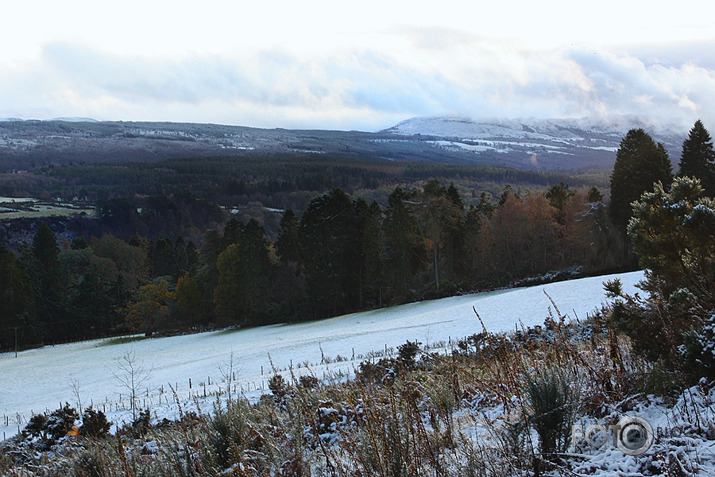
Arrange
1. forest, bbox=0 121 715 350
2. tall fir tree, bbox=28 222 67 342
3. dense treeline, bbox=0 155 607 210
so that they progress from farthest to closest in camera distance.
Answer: dense treeline, bbox=0 155 607 210
tall fir tree, bbox=28 222 67 342
forest, bbox=0 121 715 350

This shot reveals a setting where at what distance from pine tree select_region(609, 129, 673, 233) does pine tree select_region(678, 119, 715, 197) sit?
1.33 m

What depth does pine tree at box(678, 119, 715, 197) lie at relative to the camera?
35750 millimetres

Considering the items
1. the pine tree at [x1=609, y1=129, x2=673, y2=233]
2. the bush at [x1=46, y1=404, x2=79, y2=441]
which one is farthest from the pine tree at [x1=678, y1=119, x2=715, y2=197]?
the bush at [x1=46, y1=404, x2=79, y2=441]

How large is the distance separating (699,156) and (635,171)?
3.97 m

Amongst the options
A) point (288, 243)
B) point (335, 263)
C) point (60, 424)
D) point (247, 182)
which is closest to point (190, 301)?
point (288, 243)

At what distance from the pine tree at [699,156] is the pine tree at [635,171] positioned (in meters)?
1.33

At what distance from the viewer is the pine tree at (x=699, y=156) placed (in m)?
35.8

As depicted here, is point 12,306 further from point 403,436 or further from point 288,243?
point 403,436

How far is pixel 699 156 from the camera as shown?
36000mm

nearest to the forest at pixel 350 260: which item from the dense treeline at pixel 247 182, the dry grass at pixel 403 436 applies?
the dry grass at pixel 403 436

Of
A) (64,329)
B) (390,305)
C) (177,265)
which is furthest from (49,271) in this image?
(390,305)

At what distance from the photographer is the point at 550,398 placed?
355 centimetres

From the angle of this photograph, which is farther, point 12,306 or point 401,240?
point 12,306

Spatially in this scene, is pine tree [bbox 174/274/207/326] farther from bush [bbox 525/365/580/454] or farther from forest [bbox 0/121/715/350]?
bush [bbox 525/365/580/454]
